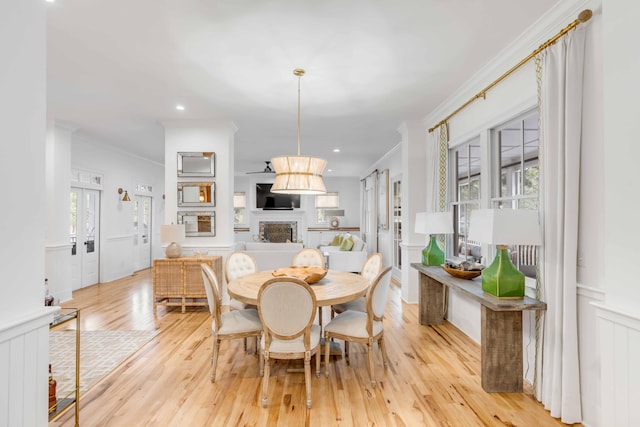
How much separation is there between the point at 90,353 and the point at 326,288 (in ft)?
7.94

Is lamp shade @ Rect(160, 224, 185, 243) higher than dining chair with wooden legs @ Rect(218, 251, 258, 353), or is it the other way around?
lamp shade @ Rect(160, 224, 185, 243)

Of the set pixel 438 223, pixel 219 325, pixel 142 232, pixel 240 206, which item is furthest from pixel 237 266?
pixel 240 206

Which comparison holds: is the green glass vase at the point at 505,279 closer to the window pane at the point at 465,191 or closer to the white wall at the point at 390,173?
the window pane at the point at 465,191

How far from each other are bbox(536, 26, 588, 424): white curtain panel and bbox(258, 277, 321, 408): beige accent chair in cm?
165

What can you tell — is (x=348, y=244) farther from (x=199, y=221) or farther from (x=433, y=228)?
(x=433, y=228)

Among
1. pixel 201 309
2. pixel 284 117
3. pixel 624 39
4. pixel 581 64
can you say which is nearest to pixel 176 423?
pixel 201 309

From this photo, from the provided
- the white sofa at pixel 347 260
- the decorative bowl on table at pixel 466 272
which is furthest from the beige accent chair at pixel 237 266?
the white sofa at pixel 347 260

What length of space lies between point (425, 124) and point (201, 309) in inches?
169

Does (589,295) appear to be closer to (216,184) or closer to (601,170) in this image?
(601,170)

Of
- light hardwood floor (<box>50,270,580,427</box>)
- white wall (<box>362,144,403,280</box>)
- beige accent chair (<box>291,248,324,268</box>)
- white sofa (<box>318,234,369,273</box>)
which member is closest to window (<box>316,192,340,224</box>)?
white wall (<box>362,144,403,280</box>)

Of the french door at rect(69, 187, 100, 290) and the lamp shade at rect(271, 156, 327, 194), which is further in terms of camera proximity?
the french door at rect(69, 187, 100, 290)

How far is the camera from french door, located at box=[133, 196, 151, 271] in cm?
780

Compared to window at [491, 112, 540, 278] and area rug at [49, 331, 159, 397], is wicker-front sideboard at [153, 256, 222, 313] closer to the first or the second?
area rug at [49, 331, 159, 397]

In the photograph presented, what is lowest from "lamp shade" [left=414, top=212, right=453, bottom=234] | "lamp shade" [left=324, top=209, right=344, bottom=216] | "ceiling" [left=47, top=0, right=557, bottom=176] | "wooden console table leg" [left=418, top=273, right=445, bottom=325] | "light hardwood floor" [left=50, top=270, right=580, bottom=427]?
"light hardwood floor" [left=50, top=270, right=580, bottom=427]
